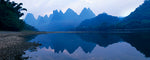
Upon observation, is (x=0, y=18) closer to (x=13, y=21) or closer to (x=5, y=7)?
(x=13, y=21)

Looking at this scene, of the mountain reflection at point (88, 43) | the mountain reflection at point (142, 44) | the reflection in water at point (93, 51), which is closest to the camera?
the reflection in water at point (93, 51)

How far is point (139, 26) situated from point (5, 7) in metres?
164

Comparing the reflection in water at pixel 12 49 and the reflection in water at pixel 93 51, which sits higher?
the reflection in water at pixel 12 49

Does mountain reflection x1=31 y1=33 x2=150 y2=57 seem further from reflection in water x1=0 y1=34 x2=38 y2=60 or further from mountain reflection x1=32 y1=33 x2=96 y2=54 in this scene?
reflection in water x1=0 y1=34 x2=38 y2=60

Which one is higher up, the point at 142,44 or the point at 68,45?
the point at 142,44

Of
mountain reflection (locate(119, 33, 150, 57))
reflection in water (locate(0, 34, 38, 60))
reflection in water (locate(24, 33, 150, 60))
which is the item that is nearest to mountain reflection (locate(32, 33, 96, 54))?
reflection in water (locate(24, 33, 150, 60))

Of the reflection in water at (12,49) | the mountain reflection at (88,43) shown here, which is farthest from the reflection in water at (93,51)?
the reflection in water at (12,49)

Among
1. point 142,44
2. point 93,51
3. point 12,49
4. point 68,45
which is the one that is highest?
point 142,44

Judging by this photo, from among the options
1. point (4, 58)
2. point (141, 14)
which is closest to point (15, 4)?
point (4, 58)

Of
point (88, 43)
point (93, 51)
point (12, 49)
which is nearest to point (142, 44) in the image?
point (93, 51)

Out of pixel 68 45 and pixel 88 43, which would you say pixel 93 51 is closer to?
pixel 68 45

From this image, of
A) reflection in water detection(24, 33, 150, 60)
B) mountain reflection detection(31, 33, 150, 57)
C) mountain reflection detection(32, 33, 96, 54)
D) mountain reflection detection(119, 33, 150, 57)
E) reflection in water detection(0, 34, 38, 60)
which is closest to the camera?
reflection in water detection(0, 34, 38, 60)

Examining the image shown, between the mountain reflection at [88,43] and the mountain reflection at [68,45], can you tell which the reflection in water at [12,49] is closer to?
the mountain reflection at [88,43]

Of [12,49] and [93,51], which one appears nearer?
[12,49]
